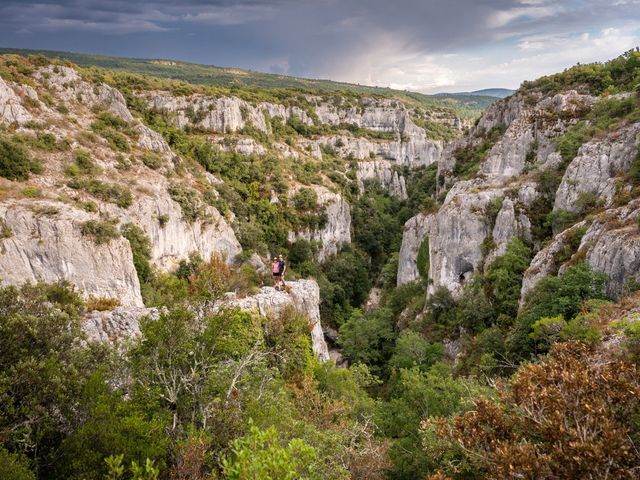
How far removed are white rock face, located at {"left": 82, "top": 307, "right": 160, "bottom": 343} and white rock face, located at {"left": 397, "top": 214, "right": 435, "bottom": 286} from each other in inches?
1330

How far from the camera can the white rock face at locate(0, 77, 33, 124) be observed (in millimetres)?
30656

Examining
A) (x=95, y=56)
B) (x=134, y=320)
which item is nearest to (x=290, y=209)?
(x=134, y=320)

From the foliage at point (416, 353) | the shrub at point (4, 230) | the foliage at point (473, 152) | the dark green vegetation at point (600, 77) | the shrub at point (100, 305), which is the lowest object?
the foliage at point (416, 353)

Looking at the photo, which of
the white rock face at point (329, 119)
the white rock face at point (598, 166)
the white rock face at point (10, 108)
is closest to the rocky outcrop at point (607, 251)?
the white rock face at point (598, 166)

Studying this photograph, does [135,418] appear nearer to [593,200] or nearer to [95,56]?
[593,200]

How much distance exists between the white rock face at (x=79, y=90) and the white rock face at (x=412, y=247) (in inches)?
1263

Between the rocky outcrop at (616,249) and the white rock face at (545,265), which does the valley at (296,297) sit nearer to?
the rocky outcrop at (616,249)

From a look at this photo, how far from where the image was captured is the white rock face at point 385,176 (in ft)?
292

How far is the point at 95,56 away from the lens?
170 metres

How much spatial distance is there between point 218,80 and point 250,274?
137 meters

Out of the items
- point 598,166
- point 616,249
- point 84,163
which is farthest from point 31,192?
point 598,166

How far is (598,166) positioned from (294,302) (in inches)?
932

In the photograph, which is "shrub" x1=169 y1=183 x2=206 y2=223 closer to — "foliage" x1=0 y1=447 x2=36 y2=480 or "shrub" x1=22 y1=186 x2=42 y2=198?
"shrub" x1=22 y1=186 x2=42 y2=198

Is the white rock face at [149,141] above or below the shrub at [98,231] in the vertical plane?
above
